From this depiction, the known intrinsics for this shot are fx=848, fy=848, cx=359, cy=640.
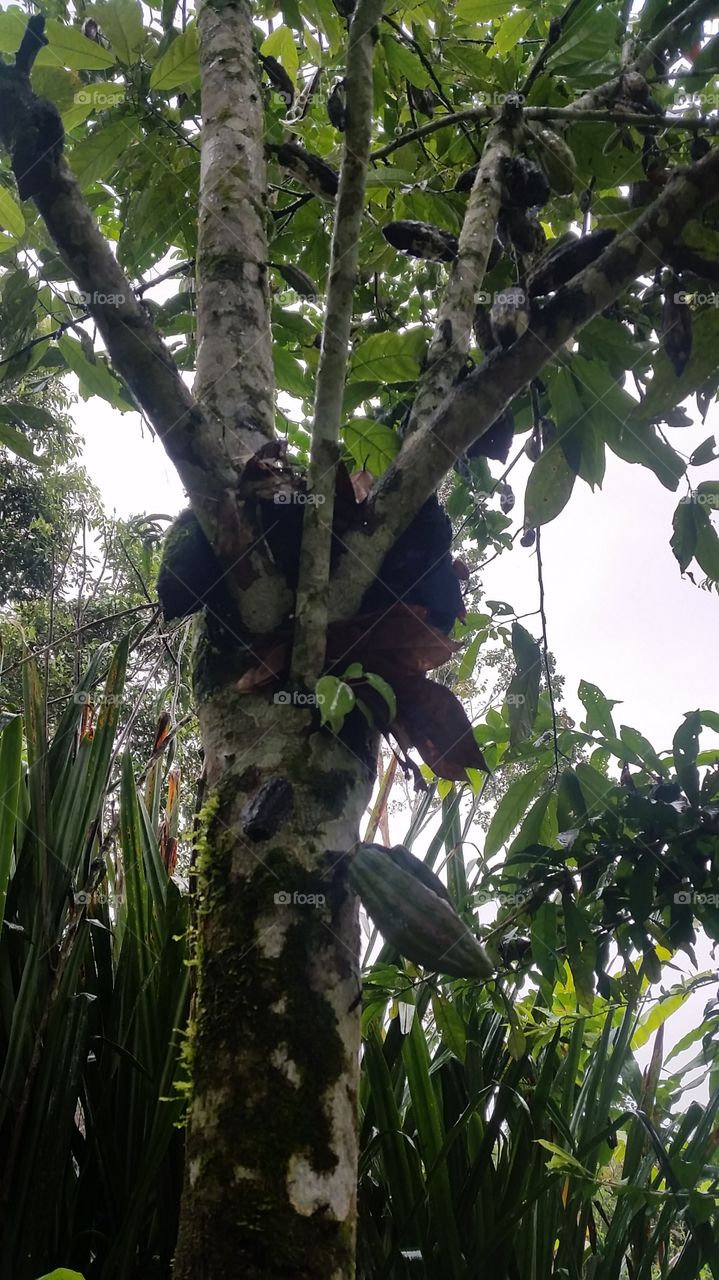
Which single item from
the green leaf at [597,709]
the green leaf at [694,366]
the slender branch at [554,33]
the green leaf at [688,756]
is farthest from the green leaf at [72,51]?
the green leaf at [688,756]

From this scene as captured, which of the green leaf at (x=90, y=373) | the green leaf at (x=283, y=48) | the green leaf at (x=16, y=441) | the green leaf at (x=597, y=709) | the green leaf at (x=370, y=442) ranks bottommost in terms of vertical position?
the green leaf at (x=597, y=709)

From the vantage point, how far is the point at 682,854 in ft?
3.71

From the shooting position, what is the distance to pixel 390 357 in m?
1.41

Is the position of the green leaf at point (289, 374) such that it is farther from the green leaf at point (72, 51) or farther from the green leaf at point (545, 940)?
the green leaf at point (545, 940)

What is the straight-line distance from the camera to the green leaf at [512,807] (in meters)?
1.37

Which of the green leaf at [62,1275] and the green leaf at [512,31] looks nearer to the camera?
the green leaf at [62,1275]

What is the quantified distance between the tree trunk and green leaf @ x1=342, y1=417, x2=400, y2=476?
608mm

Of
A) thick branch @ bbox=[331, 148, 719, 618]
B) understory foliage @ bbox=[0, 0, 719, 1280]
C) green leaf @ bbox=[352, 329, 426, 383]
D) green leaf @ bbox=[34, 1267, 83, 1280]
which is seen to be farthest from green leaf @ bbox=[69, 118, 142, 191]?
green leaf @ bbox=[34, 1267, 83, 1280]

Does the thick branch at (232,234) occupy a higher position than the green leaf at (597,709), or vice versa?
the thick branch at (232,234)

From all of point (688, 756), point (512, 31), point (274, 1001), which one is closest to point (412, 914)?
point (274, 1001)

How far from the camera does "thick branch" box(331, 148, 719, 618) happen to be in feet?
3.26

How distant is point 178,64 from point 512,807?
52.5 inches

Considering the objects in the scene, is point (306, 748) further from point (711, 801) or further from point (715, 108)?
point (715, 108)

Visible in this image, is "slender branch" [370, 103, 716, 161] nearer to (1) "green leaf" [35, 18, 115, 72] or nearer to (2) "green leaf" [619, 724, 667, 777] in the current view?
(1) "green leaf" [35, 18, 115, 72]
